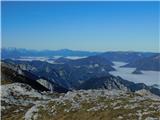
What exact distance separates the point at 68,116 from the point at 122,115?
10492 mm

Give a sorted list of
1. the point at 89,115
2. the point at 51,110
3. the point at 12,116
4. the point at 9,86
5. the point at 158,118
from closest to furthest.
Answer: the point at 158,118
the point at 89,115
the point at 51,110
the point at 12,116
the point at 9,86

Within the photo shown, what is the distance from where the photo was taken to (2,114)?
230 feet

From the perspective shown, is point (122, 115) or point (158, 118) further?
point (122, 115)

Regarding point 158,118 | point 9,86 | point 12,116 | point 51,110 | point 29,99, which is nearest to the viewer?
point 158,118

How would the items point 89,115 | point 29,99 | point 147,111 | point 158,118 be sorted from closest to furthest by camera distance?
1. point 158,118
2. point 147,111
3. point 89,115
4. point 29,99

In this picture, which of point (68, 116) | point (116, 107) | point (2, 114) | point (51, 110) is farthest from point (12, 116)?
point (116, 107)

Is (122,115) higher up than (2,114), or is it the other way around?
(122,115)

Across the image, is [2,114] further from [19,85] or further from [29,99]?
[19,85]

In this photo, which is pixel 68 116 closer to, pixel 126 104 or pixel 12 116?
pixel 126 104

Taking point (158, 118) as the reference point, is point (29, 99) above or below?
below

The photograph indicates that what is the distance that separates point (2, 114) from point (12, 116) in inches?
179

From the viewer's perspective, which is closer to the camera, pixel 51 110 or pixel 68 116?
pixel 68 116

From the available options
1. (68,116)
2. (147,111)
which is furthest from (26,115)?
(147,111)

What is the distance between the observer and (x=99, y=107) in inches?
2140
